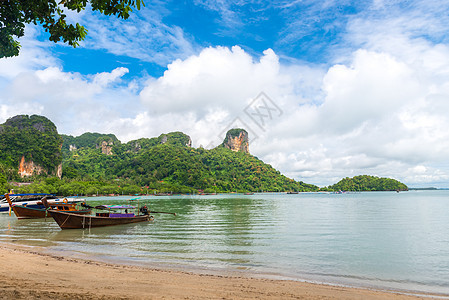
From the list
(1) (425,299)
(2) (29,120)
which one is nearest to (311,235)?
(1) (425,299)

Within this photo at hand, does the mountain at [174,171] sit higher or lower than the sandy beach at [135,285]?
higher

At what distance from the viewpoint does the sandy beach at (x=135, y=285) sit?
719 cm

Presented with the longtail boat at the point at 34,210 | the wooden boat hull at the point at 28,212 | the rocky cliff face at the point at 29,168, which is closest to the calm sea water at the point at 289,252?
the longtail boat at the point at 34,210

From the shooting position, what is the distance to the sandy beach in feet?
23.6

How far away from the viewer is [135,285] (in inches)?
337

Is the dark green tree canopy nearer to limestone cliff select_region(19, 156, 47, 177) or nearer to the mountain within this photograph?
limestone cliff select_region(19, 156, 47, 177)

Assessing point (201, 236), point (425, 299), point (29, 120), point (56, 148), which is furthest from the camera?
point (29, 120)

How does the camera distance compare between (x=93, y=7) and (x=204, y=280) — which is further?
(x=204, y=280)

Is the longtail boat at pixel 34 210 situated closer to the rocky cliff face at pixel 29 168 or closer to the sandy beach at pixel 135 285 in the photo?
the sandy beach at pixel 135 285

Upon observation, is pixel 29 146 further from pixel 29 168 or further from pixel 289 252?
pixel 289 252

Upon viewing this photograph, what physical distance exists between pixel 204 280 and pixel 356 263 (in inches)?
323

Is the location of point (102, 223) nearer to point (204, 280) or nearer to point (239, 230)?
point (239, 230)

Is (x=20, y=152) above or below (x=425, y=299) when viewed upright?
above

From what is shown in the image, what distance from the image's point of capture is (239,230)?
24.8 m
